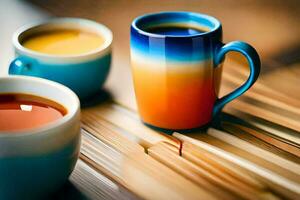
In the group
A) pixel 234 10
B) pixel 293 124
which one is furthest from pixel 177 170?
pixel 234 10

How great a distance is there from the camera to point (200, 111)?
52cm

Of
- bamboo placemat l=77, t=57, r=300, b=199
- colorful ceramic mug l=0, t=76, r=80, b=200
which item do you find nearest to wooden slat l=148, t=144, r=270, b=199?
bamboo placemat l=77, t=57, r=300, b=199

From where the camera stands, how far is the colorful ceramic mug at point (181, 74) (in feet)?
1.61

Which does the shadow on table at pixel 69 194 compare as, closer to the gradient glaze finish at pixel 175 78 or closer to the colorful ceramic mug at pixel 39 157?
the colorful ceramic mug at pixel 39 157

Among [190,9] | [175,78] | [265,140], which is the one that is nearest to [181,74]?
[175,78]

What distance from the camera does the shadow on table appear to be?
43 cm

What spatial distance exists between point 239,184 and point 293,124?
0.13 meters

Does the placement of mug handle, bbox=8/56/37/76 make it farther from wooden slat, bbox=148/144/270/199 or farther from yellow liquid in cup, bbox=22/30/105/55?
wooden slat, bbox=148/144/270/199

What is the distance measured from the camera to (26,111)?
43cm

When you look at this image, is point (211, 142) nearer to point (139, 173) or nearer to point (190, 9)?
point (139, 173)

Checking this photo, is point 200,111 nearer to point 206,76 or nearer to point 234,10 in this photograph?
point 206,76

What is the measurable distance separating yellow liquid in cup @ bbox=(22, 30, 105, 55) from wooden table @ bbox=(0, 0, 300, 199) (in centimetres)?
6

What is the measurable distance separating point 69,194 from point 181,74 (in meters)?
0.16

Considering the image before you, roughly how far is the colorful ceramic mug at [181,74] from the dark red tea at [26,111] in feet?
0.38
